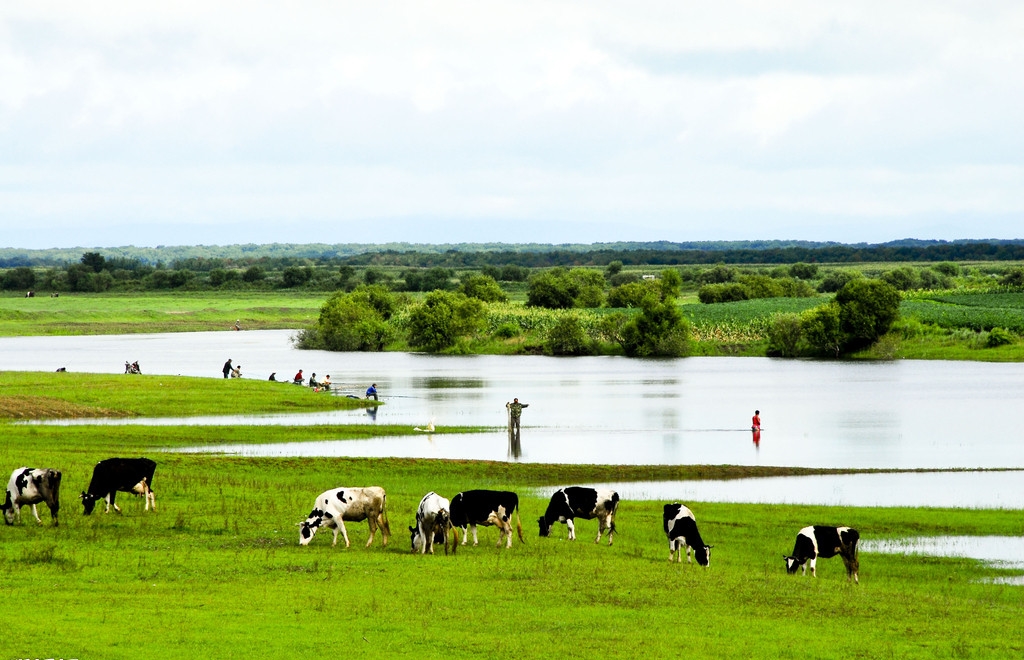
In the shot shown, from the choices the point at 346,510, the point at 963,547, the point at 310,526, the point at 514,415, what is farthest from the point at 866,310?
the point at 310,526

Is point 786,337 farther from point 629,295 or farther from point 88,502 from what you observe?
point 88,502

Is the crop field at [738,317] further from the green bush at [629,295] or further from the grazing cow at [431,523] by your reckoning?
the grazing cow at [431,523]

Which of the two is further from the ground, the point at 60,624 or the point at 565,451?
the point at 60,624

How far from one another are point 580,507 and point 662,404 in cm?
4476

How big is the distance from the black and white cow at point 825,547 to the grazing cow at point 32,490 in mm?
15139

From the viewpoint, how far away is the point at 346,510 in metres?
24.7

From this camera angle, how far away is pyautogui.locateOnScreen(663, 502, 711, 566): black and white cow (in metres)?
24.1

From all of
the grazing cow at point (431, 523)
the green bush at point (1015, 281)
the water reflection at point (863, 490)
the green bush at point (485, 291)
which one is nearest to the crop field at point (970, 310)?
the green bush at point (1015, 281)

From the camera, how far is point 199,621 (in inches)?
669

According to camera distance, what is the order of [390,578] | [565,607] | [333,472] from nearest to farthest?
[565,607]
[390,578]
[333,472]

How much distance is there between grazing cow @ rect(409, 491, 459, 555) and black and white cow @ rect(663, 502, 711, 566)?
439 centimetres

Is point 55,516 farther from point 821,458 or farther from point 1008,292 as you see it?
point 1008,292

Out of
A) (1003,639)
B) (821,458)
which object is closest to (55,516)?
(1003,639)

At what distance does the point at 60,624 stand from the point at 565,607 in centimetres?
746
